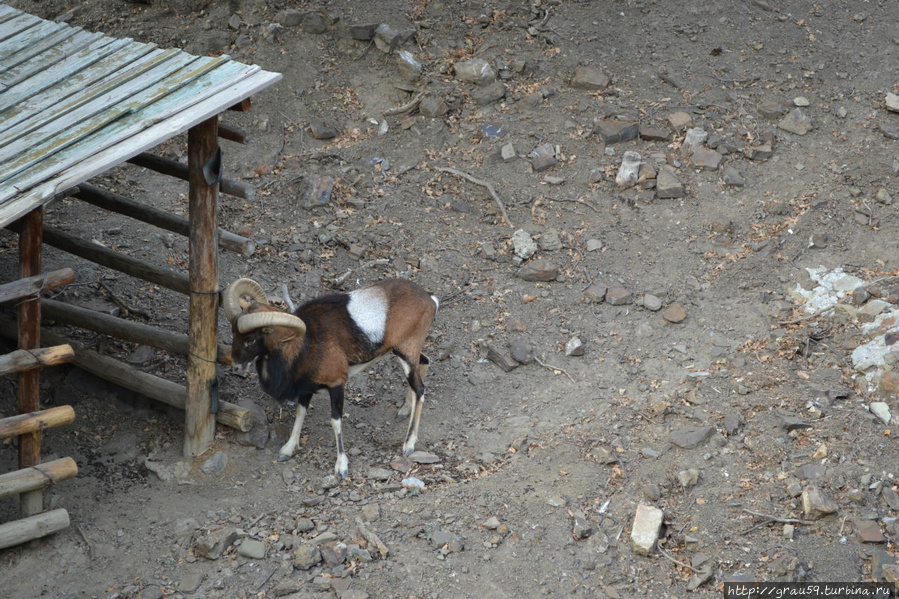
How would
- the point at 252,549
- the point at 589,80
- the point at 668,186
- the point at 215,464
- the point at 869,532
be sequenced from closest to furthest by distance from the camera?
the point at 869,532
the point at 252,549
the point at 215,464
the point at 668,186
the point at 589,80

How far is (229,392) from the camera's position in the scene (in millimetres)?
8336

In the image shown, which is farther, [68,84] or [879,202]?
[879,202]

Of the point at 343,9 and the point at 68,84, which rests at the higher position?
the point at 68,84

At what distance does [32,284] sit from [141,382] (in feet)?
5.66

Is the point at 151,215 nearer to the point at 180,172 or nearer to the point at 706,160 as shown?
the point at 180,172

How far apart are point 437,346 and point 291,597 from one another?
3526mm

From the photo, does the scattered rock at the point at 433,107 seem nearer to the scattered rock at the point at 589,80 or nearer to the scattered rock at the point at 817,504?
the scattered rock at the point at 589,80

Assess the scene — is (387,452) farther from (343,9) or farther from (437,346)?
(343,9)

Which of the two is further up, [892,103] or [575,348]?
[892,103]

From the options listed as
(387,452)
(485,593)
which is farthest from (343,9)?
(485,593)

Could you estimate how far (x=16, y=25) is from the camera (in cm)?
782

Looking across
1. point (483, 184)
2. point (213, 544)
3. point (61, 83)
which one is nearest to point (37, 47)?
point (61, 83)

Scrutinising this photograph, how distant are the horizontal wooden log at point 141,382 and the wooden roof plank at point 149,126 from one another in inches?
99.2

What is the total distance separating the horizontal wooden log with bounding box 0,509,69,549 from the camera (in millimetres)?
6359
